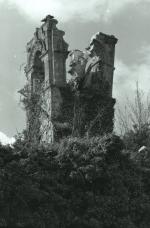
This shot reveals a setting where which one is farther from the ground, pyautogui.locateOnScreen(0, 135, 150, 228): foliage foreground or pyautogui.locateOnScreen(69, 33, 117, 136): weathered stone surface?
pyautogui.locateOnScreen(69, 33, 117, 136): weathered stone surface

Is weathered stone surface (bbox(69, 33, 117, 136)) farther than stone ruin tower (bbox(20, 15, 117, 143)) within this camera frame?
Yes

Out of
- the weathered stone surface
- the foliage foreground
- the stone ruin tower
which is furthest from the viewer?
the weathered stone surface

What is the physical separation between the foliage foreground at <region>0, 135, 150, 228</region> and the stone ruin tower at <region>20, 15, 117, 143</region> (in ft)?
17.8

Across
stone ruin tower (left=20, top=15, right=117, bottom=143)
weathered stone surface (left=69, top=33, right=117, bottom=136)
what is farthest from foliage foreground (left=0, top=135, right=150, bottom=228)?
weathered stone surface (left=69, top=33, right=117, bottom=136)

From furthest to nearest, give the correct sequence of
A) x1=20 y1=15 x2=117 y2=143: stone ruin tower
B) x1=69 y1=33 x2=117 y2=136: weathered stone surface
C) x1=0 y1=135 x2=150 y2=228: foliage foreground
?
x1=69 y1=33 x2=117 y2=136: weathered stone surface
x1=20 y1=15 x2=117 y2=143: stone ruin tower
x1=0 y1=135 x2=150 y2=228: foliage foreground

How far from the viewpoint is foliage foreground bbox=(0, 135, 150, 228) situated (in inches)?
610

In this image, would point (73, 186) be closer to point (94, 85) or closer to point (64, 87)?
point (64, 87)

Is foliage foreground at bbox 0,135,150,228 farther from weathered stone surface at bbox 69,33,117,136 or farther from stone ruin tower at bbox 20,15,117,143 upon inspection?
weathered stone surface at bbox 69,33,117,136

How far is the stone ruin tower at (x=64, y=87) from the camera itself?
80.6ft

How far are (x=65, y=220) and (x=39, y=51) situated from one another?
12498 mm

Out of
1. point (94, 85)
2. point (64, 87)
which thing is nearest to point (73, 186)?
point (64, 87)

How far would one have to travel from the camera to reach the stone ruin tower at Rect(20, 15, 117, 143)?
24562mm

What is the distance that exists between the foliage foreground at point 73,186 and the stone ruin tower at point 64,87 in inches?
214

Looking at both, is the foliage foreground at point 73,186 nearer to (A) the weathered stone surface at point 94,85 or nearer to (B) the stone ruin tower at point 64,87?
(B) the stone ruin tower at point 64,87
